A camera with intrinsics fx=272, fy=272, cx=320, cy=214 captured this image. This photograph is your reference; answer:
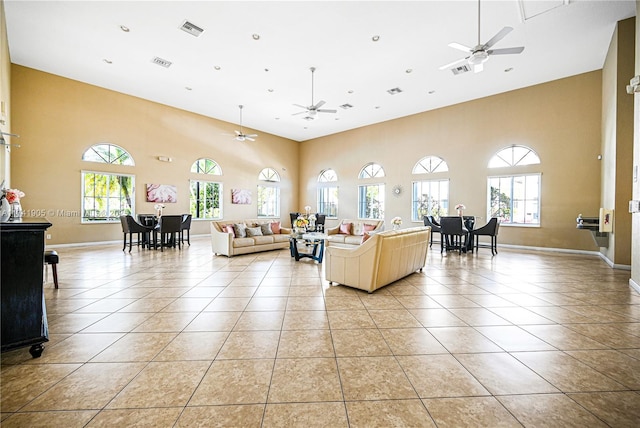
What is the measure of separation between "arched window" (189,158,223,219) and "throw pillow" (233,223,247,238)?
4.10 m

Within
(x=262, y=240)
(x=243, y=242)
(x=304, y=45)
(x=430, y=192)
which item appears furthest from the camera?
(x=430, y=192)

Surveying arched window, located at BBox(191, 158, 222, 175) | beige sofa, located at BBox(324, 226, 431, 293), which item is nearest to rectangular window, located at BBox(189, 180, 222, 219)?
arched window, located at BBox(191, 158, 222, 175)

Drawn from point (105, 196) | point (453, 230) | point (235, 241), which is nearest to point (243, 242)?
point (235, 241)

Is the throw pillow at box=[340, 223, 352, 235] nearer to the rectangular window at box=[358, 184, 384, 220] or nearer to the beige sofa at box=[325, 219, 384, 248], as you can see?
the beige sofa at box=[325, 219, 384, 248]

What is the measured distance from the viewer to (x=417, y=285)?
161 inches

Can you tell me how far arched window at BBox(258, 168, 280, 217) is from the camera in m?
12.0

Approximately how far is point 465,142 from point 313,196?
670 cm

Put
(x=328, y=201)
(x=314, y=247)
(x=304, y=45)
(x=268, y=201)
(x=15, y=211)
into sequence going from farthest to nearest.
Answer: (x=328, y=201), (x=268, y=201), (x=314, y=247), (x=304, y=45), (x=15, y=211)

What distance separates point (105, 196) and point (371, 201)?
8.99 meters

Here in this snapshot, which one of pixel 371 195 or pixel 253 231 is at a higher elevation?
pixel 371 195

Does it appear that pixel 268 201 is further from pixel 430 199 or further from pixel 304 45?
pixel 304 45

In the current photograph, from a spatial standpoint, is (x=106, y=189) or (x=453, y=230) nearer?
(x=453, y=230)

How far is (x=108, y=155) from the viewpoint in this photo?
805cm

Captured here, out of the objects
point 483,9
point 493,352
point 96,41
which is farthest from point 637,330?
point 96,41
